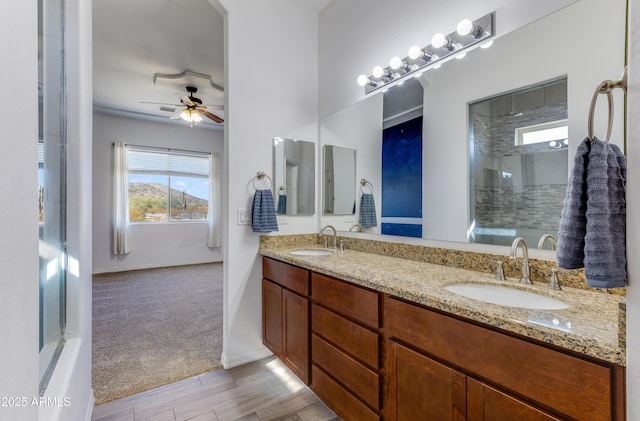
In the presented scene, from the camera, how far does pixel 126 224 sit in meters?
5.07

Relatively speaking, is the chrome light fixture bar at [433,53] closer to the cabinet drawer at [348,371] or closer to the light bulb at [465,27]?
the light bulb at [465,27]

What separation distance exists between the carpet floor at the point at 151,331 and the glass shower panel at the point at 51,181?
3.16 ft

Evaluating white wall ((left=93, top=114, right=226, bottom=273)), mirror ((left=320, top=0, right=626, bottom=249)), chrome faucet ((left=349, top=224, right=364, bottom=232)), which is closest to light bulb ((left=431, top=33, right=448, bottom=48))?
mirror ((left=320, top=0, right=626, bottom=249))

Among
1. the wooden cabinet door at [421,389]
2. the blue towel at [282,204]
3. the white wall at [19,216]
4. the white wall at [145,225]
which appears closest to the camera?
the white wall at [19,216]

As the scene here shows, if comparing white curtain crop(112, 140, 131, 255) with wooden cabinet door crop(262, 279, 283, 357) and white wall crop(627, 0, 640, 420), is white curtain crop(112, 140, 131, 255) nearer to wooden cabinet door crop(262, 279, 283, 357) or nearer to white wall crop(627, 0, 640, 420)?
wooden cabinet door crop(262, 279, 283, 357)

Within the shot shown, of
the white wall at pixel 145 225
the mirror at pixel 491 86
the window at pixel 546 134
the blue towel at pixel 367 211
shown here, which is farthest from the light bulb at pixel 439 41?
the white wall at pixel 145 225

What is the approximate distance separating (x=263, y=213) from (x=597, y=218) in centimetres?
192

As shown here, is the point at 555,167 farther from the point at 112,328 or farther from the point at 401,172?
the point at 112,328

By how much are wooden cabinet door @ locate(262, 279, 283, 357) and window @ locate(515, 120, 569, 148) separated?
1.73 m

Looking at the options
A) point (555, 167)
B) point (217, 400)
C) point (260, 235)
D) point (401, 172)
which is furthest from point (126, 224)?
point (555, 167)

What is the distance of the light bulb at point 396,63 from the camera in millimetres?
1896

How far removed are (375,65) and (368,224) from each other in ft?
4.02

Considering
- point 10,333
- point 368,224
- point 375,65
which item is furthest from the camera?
point 368,224

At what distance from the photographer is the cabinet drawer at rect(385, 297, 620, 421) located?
0.71 m
